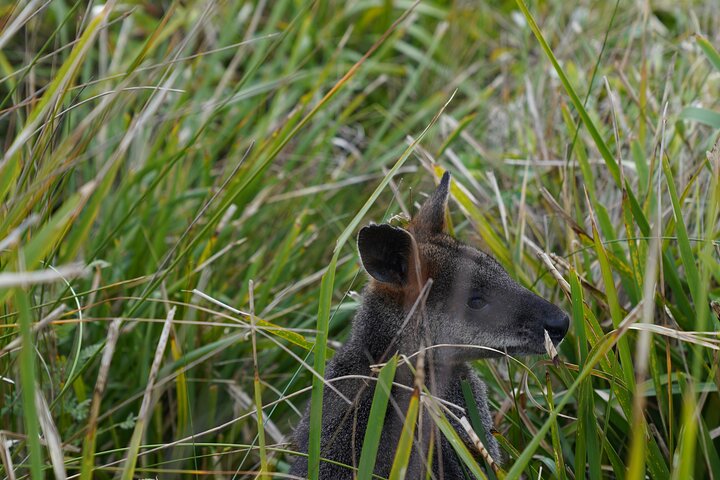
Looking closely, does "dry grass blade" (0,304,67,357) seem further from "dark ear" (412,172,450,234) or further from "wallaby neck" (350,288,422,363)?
"dark ear" (412,172,450,234)

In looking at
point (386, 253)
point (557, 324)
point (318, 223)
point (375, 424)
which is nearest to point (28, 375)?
point (375, 424)

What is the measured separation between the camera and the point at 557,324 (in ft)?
10.5

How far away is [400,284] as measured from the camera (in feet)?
11.0

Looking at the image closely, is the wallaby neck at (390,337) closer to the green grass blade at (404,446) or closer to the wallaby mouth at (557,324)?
the wallaby mouth at (557,324)

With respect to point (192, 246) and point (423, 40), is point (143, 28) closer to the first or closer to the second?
point (423, 40)

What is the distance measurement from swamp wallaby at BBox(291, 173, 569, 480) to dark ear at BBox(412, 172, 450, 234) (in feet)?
0.24

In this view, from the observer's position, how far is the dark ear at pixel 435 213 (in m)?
3.58

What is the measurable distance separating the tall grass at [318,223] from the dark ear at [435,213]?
25 cm

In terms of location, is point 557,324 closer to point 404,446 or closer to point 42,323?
point 404,446

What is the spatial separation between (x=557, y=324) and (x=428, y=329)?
19.7 inches

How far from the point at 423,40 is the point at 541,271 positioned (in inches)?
131

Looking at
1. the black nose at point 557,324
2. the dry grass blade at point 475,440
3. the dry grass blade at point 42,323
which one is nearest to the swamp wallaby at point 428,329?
the black nose at point 557,324

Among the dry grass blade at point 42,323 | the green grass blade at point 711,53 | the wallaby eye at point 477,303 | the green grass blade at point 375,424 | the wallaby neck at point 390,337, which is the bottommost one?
the wallaby neck at point 390,337

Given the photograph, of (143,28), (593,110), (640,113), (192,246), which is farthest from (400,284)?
(143,28)
